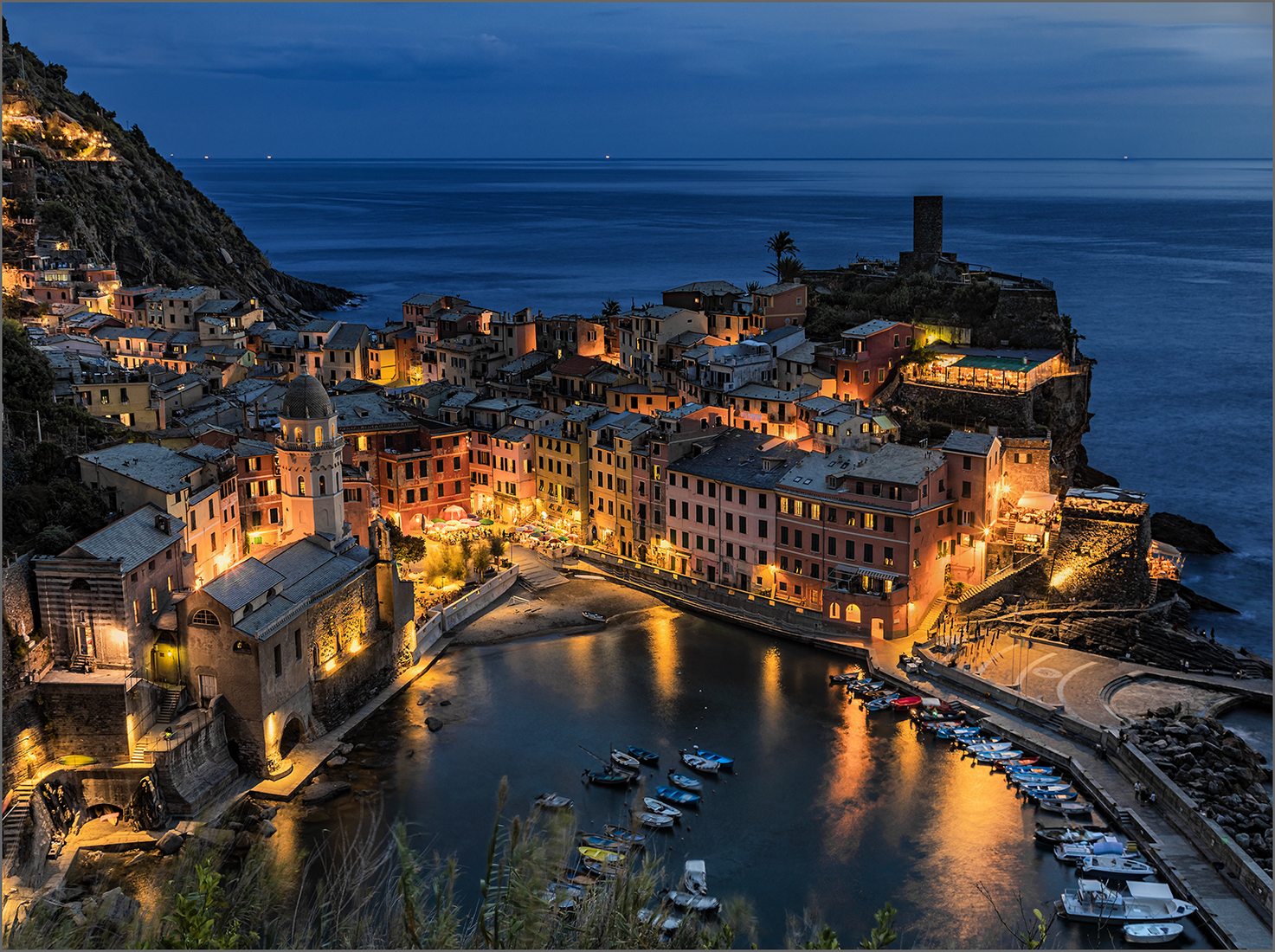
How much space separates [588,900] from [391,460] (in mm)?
33315

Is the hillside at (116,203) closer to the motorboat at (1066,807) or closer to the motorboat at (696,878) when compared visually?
the motorboat at (696,878)

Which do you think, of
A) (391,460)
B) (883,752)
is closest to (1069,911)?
(883,752)

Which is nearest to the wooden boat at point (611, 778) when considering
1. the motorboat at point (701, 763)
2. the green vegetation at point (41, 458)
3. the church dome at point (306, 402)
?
the motorboat at point (701, 763)

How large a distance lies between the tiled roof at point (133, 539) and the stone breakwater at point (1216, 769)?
2470 centimetres

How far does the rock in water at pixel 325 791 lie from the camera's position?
3128 cm

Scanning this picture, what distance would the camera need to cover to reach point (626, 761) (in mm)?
33125

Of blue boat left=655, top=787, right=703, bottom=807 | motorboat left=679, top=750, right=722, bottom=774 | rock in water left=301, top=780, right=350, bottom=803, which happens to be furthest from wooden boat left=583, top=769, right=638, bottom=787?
rock in water left=301, top=780, right=350, bottom=803

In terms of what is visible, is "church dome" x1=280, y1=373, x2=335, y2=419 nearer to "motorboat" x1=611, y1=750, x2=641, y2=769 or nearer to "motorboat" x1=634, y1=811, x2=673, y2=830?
"motorboat" x1=611, y1=750, x2=641, y2=769

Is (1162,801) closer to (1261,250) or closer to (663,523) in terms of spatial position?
(663,523)

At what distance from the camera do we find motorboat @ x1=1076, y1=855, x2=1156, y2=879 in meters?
28.0

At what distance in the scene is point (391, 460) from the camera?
48.3 meters

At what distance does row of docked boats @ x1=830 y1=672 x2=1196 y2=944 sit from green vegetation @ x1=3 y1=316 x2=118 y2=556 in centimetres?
2171

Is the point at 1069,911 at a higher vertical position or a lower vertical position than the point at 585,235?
lower

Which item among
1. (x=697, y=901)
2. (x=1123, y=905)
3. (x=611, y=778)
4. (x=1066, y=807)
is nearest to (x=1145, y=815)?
(x=1066, y=807)
